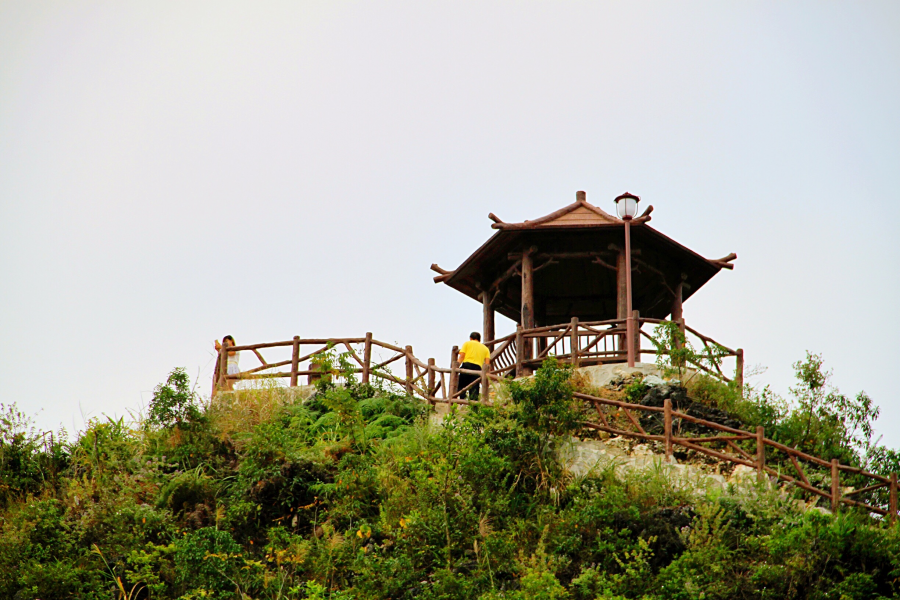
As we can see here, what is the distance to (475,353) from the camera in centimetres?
1875

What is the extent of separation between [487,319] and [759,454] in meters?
10.2

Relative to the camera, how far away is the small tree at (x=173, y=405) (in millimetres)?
16953

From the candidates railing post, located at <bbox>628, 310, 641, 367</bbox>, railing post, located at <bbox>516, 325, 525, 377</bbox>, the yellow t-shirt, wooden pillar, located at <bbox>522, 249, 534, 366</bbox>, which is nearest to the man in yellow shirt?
the yellow t-shirt

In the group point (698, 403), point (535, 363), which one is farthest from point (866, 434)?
point (535, 363)

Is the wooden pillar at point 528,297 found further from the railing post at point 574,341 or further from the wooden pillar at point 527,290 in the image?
the railing post at point 574,341

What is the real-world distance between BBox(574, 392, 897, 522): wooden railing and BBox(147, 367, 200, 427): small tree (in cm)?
674

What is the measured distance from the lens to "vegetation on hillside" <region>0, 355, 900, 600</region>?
1230 centimetres

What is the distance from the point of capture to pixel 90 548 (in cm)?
1429

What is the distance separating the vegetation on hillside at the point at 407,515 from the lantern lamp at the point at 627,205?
376 cm

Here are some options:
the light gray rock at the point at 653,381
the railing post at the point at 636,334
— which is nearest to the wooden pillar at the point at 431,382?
the railing post at the point at 636,334

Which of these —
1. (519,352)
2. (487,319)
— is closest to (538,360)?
(519,352)

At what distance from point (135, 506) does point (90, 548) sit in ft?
2.75

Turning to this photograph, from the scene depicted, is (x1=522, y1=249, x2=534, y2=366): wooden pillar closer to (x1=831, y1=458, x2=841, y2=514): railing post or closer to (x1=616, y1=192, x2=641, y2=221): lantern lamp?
(x1=616, y1=192, x2=641, y2=221): lantern lamp

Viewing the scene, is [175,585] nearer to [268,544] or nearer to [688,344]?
[268,544]
